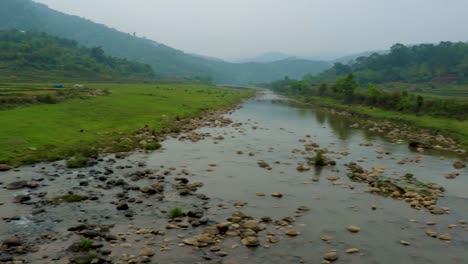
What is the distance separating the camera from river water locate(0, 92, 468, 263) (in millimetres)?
16797

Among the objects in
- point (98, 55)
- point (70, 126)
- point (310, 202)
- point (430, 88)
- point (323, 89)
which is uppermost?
point (98, 55)

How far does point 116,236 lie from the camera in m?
17.2

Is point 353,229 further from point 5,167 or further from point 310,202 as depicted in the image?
point 5,167

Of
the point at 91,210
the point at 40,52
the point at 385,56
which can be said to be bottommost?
the point at 91,210

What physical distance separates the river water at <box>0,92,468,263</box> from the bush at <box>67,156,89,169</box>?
8.05ft

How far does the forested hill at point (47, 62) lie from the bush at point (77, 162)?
79764 mm

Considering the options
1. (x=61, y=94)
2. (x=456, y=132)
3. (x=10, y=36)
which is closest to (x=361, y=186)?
(x=456, y=132)

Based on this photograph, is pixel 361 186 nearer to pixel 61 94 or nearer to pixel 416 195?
pixel 416 195

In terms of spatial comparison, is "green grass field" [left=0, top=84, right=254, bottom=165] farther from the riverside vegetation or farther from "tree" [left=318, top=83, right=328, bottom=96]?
"tree" [left=318, top=83, right=328, bottom=96]

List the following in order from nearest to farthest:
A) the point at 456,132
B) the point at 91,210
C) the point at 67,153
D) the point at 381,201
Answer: the point at 91,210, the point at 381,201, the point at 67,153, the point at 456,132

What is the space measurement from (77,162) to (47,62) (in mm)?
115855

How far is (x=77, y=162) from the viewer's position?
91.6 ft

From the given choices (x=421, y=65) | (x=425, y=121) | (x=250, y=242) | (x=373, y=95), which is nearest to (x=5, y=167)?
(x=250, y=242)

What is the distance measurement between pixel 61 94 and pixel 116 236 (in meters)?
51.8
